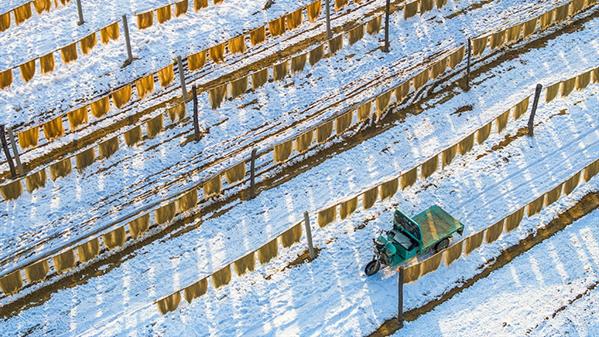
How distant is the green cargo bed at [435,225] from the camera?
22.0 metres

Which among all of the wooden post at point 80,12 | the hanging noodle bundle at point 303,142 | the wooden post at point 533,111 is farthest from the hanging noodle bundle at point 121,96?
the wooden post at point 533,111

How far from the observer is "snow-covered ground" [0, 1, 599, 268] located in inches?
935

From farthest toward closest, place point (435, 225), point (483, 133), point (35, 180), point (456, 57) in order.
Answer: point (456, 57), point (483, 133), point (35, 180), point (435, 225)

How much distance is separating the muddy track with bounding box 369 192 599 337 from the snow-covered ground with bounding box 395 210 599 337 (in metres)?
0.13

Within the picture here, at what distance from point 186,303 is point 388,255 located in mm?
5493

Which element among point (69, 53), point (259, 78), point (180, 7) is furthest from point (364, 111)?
point (69, 53)

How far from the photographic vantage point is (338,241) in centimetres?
2311

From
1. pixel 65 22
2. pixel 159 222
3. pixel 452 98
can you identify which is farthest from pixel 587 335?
pixel 65 22

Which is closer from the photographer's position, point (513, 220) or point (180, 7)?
point (513, 220)

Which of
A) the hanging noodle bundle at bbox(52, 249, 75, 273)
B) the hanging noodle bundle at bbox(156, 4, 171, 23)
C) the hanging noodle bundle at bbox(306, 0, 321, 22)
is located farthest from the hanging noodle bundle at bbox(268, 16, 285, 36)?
the hanging noodle bundle at bbox(52, 249, 75, 273)

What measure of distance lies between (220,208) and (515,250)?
8.57 metres

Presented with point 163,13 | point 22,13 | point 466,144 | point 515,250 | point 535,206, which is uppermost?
point 22,13

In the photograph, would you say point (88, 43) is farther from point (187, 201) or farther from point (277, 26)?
point (187, 201)

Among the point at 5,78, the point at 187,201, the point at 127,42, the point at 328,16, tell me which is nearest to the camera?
the point at 187,201
